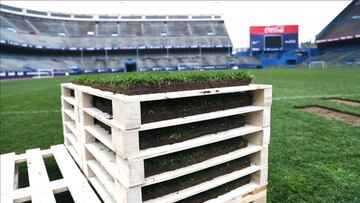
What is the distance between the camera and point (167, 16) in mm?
61094

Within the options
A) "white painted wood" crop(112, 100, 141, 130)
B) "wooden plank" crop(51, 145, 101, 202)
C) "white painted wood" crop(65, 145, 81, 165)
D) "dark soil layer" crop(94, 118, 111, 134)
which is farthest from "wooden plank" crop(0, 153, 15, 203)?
A: "white painted wood" crop(112, 100, 141, 130)

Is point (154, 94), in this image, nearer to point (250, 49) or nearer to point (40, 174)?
point (40, 174)

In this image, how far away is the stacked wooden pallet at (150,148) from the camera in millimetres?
1778

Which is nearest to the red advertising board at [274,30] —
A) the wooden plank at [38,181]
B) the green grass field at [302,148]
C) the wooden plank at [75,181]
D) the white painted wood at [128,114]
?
the green grass field at [302,148]

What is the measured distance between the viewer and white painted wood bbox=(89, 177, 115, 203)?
2.21m

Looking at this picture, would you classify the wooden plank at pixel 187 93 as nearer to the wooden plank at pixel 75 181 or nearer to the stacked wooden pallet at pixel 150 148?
the stacked wooden pallet at pixel 150 148

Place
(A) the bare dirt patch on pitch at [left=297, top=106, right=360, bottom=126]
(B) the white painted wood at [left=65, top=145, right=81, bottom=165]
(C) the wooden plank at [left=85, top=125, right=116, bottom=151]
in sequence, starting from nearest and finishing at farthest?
(C) the wooden plank at [left=85, top=125, right=116, bottom=151]
(B) the white painted wood at [left=65, top=145, right=81, bottom=165]
(A) the bare dirt patch on pitch at [left=297, top=106, right=360, bottom=126]

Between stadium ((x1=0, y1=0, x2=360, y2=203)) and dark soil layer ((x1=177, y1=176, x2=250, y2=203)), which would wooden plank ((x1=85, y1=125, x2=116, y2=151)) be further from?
dark soil layer ((x1=177, y1=176, x2=250, y2=203))

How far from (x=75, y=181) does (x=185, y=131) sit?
129cm

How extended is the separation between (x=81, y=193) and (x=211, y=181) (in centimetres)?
113

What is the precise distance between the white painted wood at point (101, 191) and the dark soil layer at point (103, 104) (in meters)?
0.68

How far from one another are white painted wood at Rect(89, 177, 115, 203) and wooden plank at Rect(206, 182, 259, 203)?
801 mm

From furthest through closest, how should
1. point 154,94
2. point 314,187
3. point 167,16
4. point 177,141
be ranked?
point 167,16 < point 314,187 < point 177,141 < point 154,94

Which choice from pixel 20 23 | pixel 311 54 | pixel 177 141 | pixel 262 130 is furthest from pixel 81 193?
pixel 20 23
